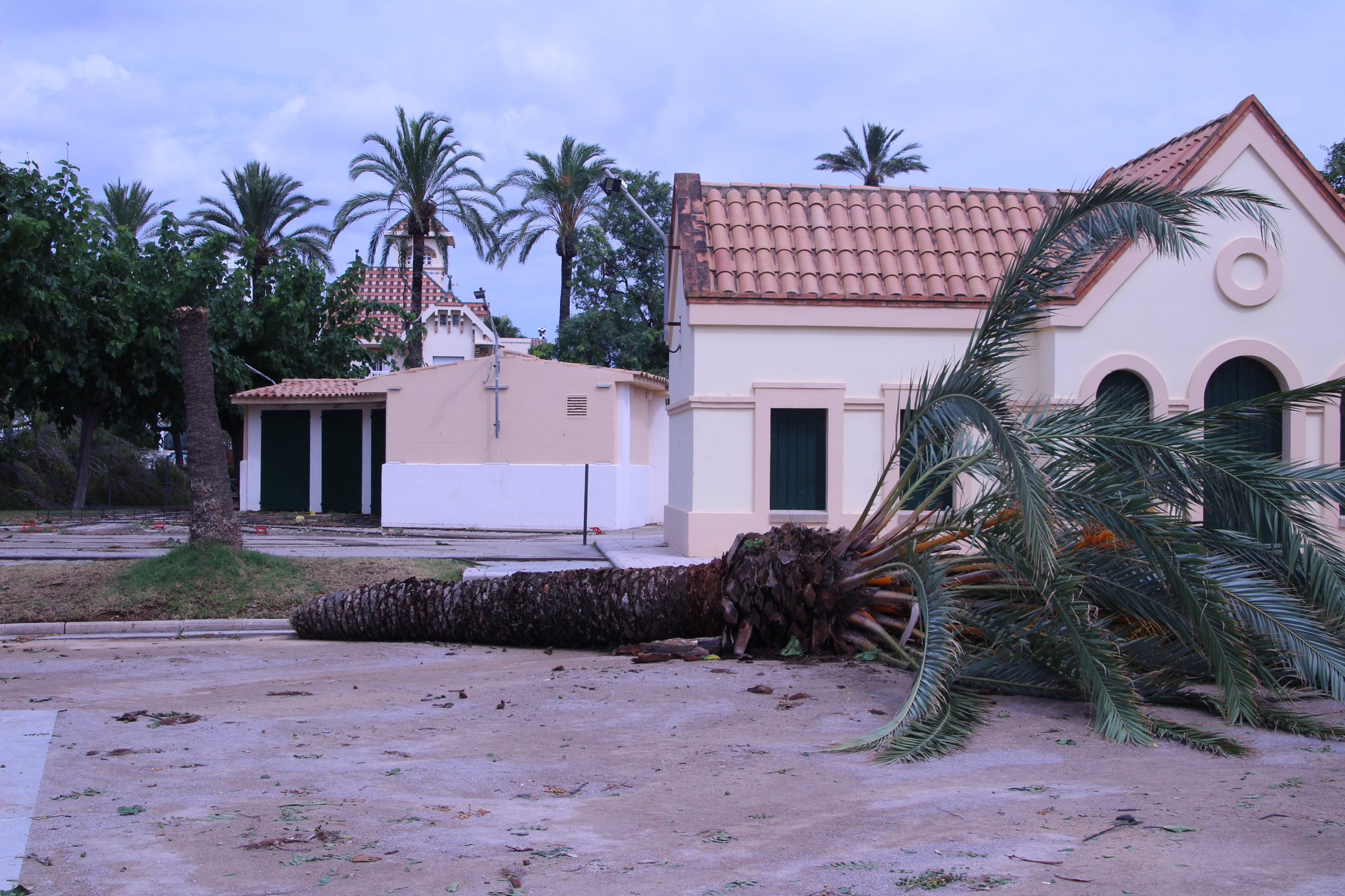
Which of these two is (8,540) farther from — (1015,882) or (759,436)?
(1015,882)

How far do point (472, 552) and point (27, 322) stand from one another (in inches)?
574

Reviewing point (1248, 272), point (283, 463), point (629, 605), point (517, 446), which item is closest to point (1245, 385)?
point (1248, 272)

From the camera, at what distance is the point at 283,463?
89.9 ft

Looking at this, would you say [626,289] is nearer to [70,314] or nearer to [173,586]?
[70,314]

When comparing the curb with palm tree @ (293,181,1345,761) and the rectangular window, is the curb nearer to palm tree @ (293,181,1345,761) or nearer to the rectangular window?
palm tree @ (293,181,1345,761)

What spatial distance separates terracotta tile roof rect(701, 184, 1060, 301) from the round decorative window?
2.57 m

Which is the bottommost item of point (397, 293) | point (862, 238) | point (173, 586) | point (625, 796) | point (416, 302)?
point (625, 796)

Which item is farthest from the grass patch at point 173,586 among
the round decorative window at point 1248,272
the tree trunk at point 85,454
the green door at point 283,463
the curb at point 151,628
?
the tree trunk at point 85,454

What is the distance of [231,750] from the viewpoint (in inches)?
252

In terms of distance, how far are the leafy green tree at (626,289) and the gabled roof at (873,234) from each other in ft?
68.1

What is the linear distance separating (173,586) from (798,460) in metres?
8.42

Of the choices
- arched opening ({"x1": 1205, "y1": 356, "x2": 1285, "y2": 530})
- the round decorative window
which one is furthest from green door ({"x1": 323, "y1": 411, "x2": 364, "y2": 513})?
the round decorative window

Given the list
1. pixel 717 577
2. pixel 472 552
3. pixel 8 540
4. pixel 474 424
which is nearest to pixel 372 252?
pixel 474 424

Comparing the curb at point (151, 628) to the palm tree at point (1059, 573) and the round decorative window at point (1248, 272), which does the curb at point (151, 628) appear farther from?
the round decorative window at point (1248, 272)
